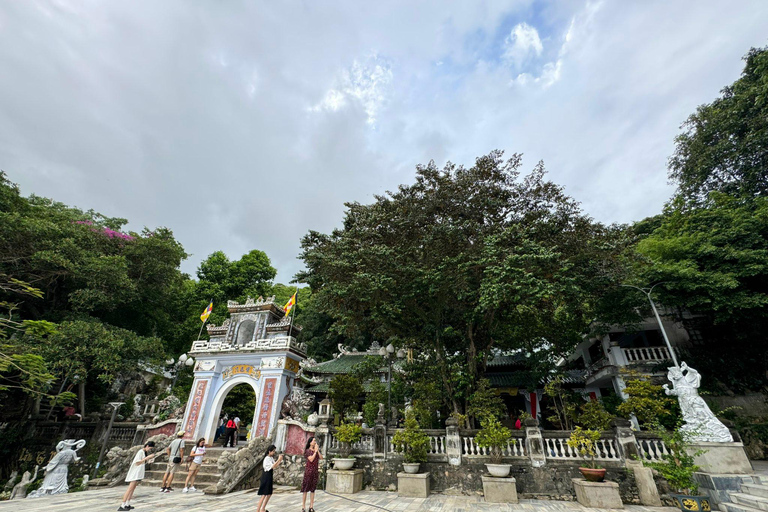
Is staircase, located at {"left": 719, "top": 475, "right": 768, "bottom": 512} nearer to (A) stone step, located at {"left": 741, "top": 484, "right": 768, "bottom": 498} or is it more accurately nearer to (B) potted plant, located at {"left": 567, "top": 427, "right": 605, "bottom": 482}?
(A) stone step, located at {"left": 741, "top": 484, "right": 768, "bottom": 498}

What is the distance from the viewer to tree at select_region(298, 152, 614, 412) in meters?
9.48

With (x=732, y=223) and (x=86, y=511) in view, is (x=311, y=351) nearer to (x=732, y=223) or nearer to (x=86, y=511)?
(x=86, y=511)

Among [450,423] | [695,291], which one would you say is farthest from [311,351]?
[695,291]

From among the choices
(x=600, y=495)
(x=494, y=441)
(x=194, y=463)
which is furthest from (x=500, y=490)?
(x=194, y=463)

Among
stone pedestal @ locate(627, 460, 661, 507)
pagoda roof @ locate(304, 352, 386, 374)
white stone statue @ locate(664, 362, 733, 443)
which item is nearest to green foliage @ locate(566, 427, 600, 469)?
stone pedestal @ locate(627, 460, 661, 507)

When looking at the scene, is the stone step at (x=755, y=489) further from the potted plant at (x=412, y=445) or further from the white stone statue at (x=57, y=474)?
the white stone statue at (x=57, y=474)

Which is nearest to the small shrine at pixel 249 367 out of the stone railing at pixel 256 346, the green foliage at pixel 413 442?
the stone railing at pixel 256 346

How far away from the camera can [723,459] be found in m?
6.88

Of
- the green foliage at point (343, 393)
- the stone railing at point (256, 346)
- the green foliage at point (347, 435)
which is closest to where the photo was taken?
the green foliage at point (347, 435)

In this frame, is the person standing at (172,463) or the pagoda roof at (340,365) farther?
the pagoda roof at (340,365)

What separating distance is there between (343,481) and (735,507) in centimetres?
820

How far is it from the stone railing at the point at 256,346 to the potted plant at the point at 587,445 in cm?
1026

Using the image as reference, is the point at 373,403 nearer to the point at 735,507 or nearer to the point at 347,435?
the point at 347,435

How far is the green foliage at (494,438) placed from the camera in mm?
8297
